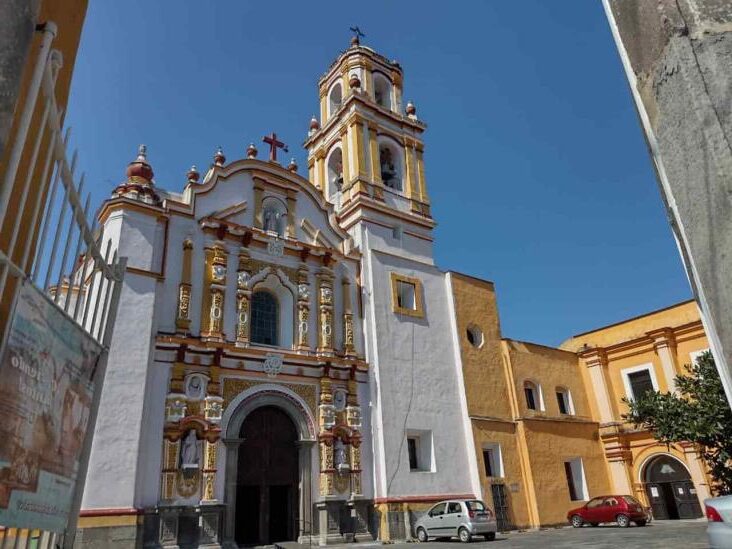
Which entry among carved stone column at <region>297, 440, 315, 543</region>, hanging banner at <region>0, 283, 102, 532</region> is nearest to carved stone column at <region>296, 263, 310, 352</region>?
carved stone column at <region>297, 440, 315, 543</region>

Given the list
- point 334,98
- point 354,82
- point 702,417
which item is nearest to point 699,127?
point 702,417

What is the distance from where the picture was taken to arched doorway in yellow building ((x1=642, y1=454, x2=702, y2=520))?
733 inches

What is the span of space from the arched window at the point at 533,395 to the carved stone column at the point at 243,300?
10.8m

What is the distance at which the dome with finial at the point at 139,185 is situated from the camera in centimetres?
1509

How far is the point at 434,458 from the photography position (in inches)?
659

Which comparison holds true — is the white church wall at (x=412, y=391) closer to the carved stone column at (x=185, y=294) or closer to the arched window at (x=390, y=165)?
the arched window at (x=390, y=165)

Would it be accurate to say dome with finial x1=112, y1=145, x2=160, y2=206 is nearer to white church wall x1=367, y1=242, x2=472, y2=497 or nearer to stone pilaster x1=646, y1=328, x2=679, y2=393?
white church wall x1=367, y1=242, x2=472, y2=497

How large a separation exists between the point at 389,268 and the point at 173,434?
8786 mm

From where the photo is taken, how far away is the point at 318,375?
627 inches

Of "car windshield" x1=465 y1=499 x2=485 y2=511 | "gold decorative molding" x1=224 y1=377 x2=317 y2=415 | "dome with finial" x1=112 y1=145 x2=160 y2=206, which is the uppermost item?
"dome with finial" x1=112 y1=145 x2=160 y2=206

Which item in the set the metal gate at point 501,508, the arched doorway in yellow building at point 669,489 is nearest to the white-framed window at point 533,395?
the metal gate at point 501,508

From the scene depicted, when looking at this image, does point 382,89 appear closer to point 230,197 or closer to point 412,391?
point 230,197

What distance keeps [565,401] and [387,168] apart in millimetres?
11532

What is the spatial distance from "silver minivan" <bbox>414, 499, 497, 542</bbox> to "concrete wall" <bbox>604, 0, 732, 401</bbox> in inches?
551
